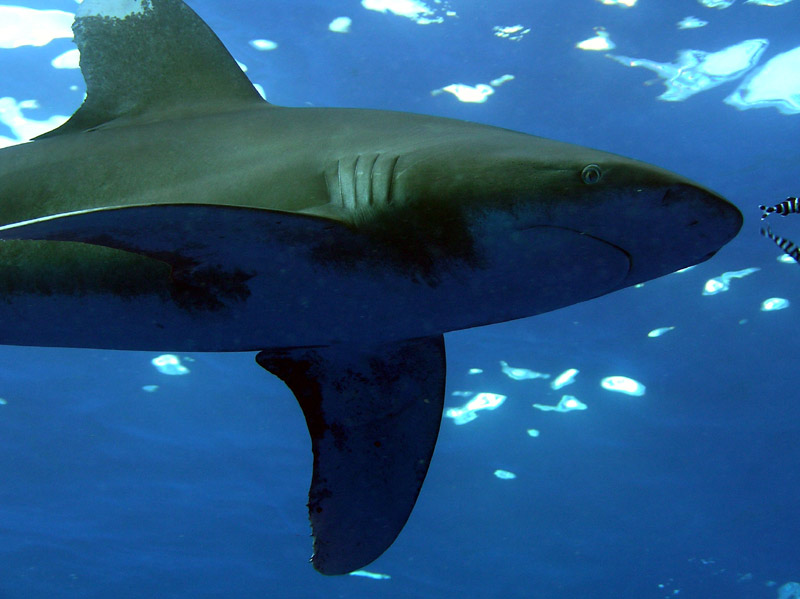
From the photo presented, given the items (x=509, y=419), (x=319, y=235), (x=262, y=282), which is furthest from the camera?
(x=509, y=419)

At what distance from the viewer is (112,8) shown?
335 centimetres

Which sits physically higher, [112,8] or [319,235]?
[112,8]

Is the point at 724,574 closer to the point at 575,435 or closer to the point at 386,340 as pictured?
the point at 575,435

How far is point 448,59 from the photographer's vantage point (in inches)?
361

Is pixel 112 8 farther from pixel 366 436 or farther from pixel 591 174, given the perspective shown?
pixel 591 174

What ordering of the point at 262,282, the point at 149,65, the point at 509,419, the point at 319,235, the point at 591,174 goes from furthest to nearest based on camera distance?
the point at 509,419
the point at 149,65
the point at 262,282
the point at 319,235
the point at 591,174

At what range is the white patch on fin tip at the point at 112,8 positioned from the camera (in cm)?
334

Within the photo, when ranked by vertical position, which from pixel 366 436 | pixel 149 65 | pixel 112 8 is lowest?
pixel 366 436

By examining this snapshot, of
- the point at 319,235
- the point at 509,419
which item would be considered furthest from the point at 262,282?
the point at 509,419

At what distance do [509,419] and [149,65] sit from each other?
17168 millimetres

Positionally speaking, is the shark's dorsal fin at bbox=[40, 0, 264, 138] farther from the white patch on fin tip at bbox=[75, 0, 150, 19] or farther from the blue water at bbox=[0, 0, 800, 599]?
the blue water at bbox=[0, 0, 800, 599]

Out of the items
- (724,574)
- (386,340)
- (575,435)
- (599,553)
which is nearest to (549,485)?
(575,435)

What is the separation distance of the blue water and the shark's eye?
24.9 feet

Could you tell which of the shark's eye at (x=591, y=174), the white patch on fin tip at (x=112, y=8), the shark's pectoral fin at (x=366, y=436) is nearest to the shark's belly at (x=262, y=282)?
the shark's eye at (x=591, y=174)
